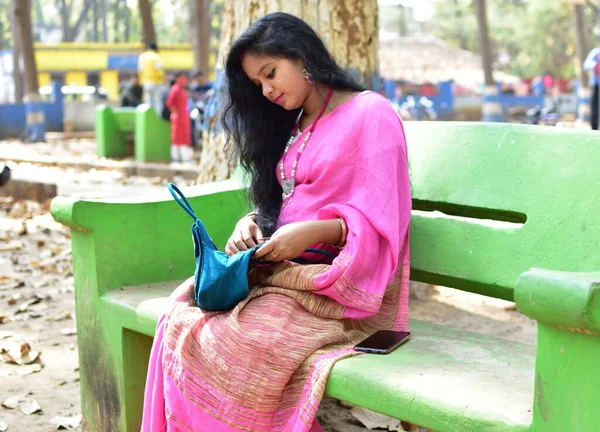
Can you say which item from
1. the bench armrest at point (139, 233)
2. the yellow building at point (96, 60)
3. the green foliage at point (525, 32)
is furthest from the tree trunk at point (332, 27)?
the green foliage at point (525, 32)

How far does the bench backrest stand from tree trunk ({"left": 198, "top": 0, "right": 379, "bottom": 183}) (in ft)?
4.81

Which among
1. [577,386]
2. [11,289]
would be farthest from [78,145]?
[577,386]

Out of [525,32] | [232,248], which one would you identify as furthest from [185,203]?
[525,32]

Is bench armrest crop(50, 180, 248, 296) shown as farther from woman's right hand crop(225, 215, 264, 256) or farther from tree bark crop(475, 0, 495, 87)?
tree bark crop(475, 0, 495, 87)

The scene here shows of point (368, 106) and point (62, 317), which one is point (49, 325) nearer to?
point (62, 317)

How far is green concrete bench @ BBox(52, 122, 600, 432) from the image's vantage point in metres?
1.64

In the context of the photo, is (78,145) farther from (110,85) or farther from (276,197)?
(110,85)

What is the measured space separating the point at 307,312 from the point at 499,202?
694 millimetres

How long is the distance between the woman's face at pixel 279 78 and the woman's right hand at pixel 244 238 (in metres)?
0.40

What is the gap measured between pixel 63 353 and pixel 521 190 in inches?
100.0

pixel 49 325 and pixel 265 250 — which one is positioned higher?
pixel 265 250

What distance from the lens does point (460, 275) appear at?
259 centimetres

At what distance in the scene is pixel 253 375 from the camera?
2113 millimetres

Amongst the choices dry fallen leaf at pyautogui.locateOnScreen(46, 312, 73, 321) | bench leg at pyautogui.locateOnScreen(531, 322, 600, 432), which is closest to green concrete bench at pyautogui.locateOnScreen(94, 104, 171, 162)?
dry fallen leaf at pyautogui.locateOnScreen(46, 312, 73, 321)
